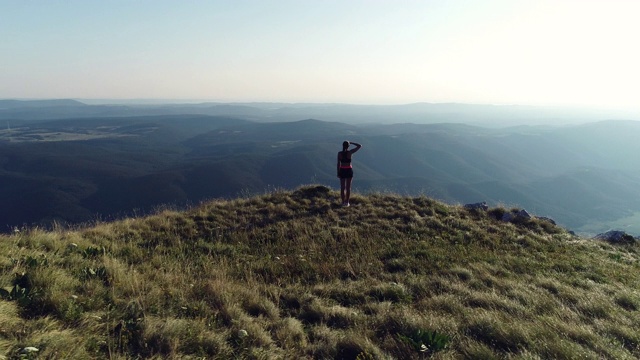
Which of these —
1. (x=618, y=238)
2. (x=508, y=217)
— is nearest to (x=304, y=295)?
(x=508, y=217)

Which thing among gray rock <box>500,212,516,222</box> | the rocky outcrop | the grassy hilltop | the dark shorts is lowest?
the rocky outcrop

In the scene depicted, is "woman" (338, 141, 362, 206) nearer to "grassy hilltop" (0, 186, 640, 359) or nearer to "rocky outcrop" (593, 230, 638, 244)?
"grassy hilltop" (0, 186, 640, 359)

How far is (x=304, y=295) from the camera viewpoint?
5883mm

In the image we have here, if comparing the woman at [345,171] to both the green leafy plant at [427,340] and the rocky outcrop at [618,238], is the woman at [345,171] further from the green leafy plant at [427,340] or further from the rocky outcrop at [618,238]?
the rocky outcrop at [618,238]

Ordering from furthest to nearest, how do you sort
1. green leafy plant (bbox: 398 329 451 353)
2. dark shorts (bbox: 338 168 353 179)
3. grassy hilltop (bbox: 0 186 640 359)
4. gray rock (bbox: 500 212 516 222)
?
gray rock (bbox: 500 212 516 222) → dark shorts (bbox: 338 168 353 179) → green leafy plant (bbox: 398 329 451 353) → grassy hilltop (bbox: 0 186 640 359)

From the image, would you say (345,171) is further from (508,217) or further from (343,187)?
(508,217)

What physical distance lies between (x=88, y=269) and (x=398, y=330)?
15.6 ft

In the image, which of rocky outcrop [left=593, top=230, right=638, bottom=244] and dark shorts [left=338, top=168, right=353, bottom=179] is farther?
rocky outcrop [left=593, top=230, right=638, bottom=244]

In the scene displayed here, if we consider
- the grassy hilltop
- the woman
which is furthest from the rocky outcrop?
the woman

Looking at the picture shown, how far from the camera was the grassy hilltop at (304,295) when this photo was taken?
3982mm

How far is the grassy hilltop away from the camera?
13.1 ft

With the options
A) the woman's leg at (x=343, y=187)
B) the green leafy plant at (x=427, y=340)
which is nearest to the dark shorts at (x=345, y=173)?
the woman's leg at (x=343, y=187)

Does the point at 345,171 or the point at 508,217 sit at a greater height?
the point at 345,171

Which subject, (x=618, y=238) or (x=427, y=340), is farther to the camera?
(x=618, y=238)
